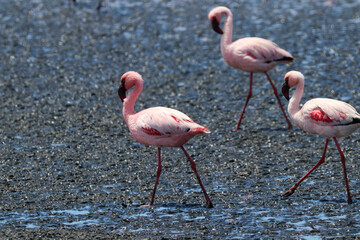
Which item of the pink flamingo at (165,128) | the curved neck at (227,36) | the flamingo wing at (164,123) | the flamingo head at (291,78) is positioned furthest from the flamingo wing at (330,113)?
the curved neck at (227,36)

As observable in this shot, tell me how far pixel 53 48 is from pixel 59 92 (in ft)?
10.6

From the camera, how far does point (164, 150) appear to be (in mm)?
9508

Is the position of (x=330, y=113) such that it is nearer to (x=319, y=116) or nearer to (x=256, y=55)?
(x=319, y=116)

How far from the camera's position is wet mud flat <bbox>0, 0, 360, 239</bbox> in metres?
7.02

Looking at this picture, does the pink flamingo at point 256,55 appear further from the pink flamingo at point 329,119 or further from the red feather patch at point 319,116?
the red feather patch at point 319,116

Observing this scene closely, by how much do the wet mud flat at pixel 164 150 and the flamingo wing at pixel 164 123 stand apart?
2.57 feet

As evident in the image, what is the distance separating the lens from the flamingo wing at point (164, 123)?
7.29 m

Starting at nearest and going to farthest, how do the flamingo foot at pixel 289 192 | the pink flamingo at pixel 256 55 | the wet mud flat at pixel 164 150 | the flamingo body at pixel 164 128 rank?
the wet mud flat at pixel 164 150, the flamingo body at pixel 164 128, the flamingo foot at pixel 289 192, the pink flamingo at pixel 256 55

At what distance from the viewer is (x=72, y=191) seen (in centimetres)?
789

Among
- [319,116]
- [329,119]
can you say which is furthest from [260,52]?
[329,119]

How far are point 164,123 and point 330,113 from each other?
1718mm

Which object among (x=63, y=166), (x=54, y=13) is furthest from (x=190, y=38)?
(x=63, y=166)

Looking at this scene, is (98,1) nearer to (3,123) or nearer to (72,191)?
(3,123)

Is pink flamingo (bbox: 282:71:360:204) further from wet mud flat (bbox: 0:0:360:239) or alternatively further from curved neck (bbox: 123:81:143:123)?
curved neck (bbox: 123:81:143:123)
